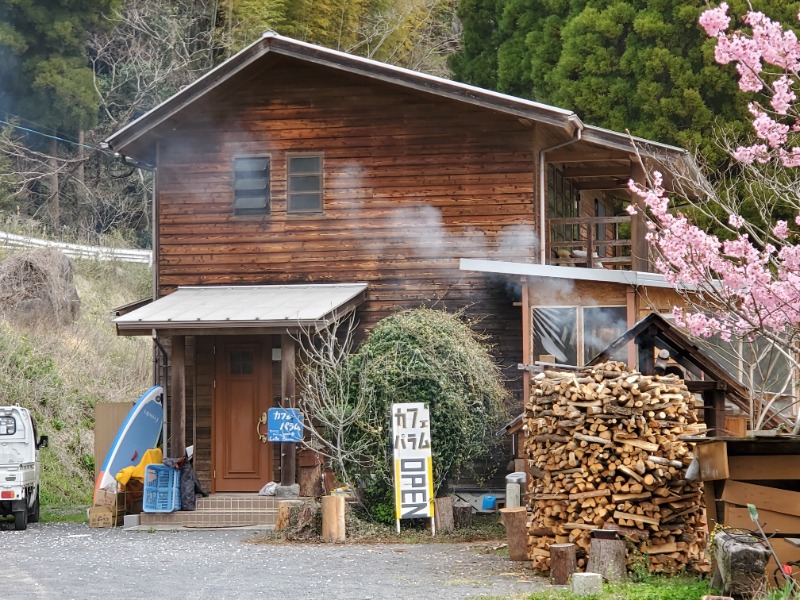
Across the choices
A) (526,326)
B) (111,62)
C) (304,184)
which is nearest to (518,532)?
(526,326)

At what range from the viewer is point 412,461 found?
15891mm

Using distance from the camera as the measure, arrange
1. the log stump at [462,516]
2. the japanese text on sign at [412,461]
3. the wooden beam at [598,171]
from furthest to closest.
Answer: the wooden beam at [598,171] → the log stump at [462,516] → the japanese text on sign at [412,461]

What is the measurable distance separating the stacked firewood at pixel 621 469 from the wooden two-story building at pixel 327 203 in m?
6.98

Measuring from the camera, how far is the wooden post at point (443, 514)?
1590 cm

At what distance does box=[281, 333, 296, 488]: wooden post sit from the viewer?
17.6m

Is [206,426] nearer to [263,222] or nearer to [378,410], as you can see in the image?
[263,222]

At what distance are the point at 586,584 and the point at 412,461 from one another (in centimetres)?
573

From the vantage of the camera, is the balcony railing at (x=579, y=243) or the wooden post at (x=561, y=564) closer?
the wooden post at (x=561, y=564)

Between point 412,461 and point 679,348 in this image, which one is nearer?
point 679,348

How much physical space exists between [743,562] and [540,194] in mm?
11128

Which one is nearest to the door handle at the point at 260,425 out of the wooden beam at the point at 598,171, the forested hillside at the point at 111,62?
the wooden beam at the point at 598,171

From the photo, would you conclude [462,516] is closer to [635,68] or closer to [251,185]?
[251,185]

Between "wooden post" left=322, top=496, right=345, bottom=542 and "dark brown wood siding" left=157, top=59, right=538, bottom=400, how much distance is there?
4867mm

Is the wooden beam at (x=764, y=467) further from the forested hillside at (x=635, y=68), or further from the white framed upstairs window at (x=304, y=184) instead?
the forested hillside at (x=635, y=68)
